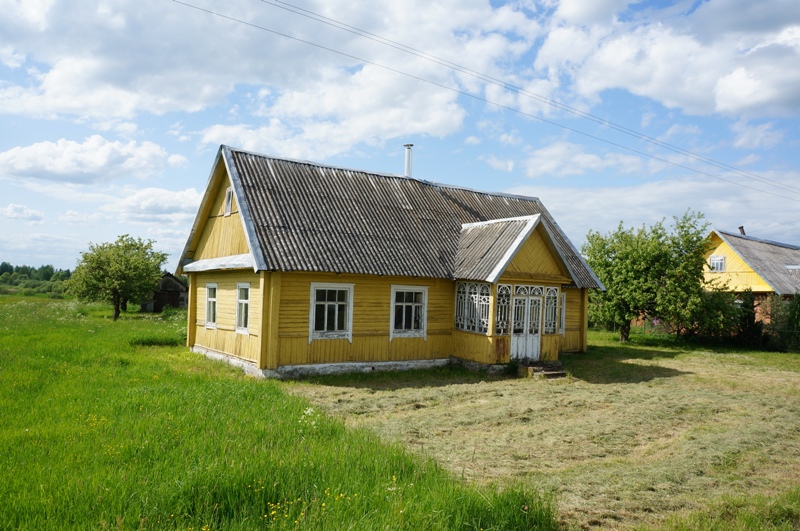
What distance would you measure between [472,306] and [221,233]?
772 centimetres

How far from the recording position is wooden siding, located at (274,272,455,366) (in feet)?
45.6

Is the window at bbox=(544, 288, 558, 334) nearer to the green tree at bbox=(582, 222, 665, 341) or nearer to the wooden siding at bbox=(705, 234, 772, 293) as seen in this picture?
the green tree at bbox=(582, 222, 665, 341)

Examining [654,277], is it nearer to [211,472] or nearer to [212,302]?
[212,302]

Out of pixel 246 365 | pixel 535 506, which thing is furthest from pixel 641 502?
pixel 246 365

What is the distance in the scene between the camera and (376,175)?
18.9m

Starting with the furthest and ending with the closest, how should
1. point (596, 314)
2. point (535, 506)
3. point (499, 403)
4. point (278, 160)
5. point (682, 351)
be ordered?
point (596, 314) → point (682, 351) → point (278, 160) → point (499, 403) → point (535, 506)

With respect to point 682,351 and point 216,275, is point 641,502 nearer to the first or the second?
point 216,275

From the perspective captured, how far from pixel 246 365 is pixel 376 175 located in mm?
7821

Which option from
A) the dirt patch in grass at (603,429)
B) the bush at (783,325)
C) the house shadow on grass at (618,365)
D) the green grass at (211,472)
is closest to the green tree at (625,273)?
the house shadow on grass at (618,365)

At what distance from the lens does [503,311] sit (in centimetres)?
1578

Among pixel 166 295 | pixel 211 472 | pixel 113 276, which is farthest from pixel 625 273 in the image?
pixel 166 295

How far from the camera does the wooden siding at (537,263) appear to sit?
618 inches

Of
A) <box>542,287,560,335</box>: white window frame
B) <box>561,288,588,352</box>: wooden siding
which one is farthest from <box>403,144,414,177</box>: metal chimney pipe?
<box>561,288,588,352</box>: wooden siding

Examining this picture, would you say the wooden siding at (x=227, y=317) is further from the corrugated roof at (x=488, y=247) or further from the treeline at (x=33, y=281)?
the treeline at (x=33, y=281)
